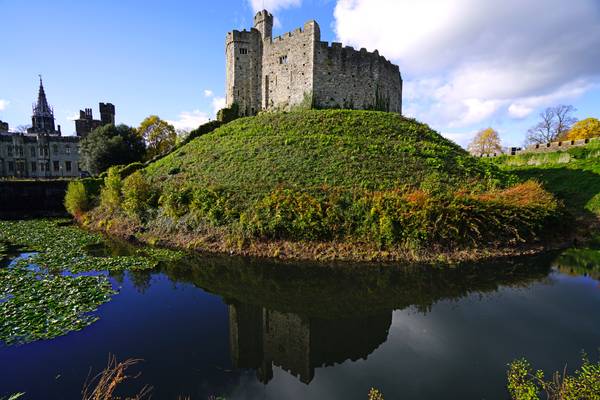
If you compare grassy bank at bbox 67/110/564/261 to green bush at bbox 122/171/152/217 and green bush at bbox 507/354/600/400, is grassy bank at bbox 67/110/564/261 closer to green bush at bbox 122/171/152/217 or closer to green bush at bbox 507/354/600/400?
green bush at bbox 122/171/152/217

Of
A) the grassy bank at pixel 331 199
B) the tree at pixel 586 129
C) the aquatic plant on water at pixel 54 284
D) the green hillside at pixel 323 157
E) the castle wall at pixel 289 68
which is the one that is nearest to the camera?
the aquatic plant on water at pixel 54 284

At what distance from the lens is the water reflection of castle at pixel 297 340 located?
6918 millimetres

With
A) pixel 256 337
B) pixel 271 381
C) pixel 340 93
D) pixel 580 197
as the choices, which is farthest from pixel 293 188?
pixel 580 197

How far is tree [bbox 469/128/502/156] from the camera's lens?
68.3m

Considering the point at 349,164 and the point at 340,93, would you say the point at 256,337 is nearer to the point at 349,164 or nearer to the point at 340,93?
the point at 349,164

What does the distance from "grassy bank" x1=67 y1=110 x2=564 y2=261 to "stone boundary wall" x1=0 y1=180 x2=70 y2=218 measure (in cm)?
809

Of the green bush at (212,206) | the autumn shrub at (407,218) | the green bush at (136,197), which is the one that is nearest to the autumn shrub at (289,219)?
the autumn shrub at (407,218)

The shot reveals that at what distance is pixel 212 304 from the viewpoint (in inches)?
388

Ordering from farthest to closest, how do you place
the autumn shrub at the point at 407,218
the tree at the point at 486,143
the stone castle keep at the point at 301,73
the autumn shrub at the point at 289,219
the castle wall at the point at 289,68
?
1. the tree at the point at 486,143
2. the stone castle keep at the point at 301,73
3. the castle wall at the point at 289,68
4. the autumn shrub at the point at 289,219
5. the autumn shrub at the point at 407,218

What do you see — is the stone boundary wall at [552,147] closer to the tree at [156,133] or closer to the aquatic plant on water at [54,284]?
the aquatic plant on water at [54,284]

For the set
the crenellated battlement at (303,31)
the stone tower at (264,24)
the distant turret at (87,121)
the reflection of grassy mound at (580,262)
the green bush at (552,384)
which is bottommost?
the green bush at (552,384)

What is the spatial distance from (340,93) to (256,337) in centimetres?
2747

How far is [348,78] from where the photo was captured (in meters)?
30.9

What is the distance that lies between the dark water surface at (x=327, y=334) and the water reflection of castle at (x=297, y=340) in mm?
32
